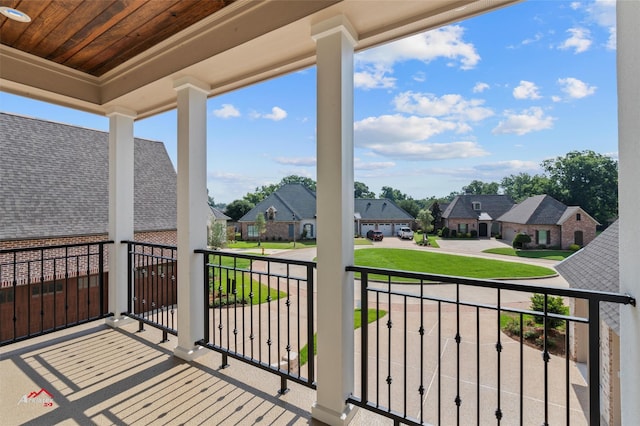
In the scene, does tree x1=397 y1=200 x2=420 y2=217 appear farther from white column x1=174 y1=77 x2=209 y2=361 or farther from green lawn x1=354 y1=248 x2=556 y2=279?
white column x1=174 y1=77 x2=209 y2=361

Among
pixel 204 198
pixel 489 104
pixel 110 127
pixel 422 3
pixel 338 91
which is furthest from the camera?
pixel 489 104

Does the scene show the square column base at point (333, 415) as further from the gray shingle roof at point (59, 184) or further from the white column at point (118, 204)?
the gray shingle roof at point (59, 184)

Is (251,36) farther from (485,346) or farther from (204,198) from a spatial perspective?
(485,346)

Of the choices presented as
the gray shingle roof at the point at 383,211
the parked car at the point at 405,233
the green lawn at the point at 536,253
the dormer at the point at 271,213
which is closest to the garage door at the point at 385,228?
the gray shingle roof at the point at 383,211

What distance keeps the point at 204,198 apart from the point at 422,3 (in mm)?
2193

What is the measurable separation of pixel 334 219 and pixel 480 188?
3.39 m

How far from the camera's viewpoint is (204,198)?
266cm

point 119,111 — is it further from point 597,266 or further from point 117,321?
point 597,266

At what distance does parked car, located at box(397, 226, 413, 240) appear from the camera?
4.23 meters

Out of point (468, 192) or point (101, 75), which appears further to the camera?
point (468, 192)

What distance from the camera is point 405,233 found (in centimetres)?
432

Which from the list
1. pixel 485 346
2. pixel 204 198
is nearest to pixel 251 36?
pixel 204 198

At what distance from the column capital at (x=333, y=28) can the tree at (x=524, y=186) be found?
2.80 m

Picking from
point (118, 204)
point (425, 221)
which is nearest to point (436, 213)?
point (425, 221)
